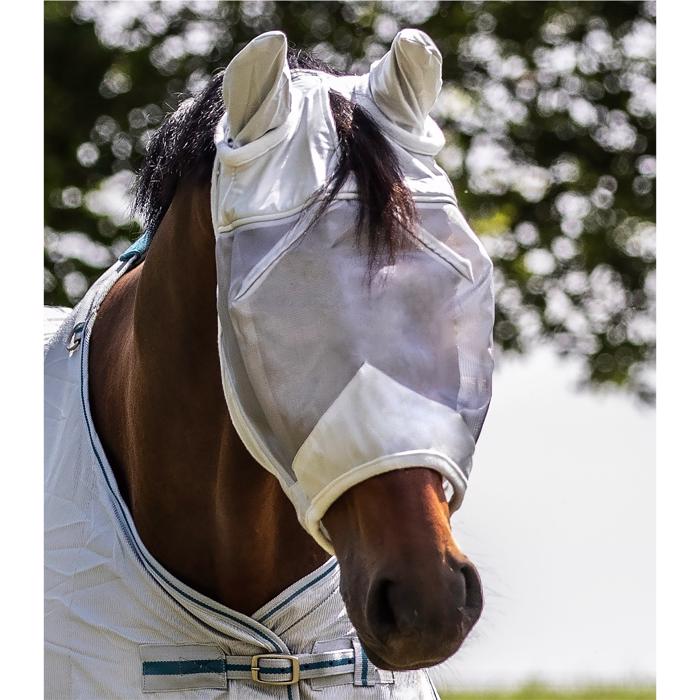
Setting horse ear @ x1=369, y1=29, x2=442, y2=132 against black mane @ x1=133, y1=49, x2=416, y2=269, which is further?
horse ear @ x1=369, y1=29, x2=442, y2=132

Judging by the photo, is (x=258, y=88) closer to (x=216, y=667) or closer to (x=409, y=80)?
(x=409, y=80)

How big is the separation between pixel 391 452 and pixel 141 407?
61 cm

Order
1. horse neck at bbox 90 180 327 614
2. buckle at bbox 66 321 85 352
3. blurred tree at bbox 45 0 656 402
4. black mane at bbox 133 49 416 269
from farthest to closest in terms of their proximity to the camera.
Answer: blurred tree at bbox 45 0 656 402, buckle at bbox 66 321 85 352, horse neck at bbox 90 180 327 614, black mane at bbox 133 49 416 269

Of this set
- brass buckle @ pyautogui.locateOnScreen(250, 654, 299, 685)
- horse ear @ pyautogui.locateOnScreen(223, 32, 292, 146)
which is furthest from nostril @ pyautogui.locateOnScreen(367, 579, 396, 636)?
horse ear @ pyautogui.locateOnScreen(223, 32, 292, 146)

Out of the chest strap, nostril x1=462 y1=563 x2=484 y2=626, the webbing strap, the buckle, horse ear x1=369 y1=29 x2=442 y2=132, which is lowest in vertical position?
the chest strap

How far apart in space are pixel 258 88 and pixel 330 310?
1.10 feet

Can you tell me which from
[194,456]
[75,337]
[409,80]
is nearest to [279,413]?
[194,456]

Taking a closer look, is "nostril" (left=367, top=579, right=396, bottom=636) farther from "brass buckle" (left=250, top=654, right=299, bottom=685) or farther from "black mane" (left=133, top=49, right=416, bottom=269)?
"brass buckle" (left=250, top=654, right=299, bottom=685)

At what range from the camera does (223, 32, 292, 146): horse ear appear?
141cm

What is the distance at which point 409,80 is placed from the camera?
1.49 meters

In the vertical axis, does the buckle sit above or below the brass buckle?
above

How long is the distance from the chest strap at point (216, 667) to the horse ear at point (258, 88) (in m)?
0.75

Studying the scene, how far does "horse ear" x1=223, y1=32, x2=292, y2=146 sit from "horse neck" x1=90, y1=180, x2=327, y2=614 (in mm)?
167
